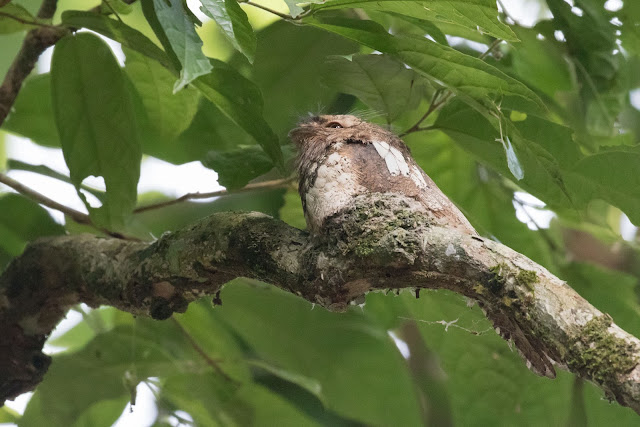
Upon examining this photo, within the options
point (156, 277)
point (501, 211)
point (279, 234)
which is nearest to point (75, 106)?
Result: point (156, 277)

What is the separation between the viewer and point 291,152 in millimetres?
1160

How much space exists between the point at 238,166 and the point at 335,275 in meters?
0.38

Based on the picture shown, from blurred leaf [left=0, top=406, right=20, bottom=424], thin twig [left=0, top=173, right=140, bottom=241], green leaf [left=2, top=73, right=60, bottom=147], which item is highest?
green leaf [left=2, top=73, right=60, bottom=147]

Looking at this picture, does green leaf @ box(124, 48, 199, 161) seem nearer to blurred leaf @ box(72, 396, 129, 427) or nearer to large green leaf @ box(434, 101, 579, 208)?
large green leaf @ box(434, 101, 579, 208)

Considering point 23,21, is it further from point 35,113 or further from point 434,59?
point 434,59

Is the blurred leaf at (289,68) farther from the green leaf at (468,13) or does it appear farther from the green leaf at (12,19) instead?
the green leaf at (468,13)

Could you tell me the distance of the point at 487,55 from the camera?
124 centimetres

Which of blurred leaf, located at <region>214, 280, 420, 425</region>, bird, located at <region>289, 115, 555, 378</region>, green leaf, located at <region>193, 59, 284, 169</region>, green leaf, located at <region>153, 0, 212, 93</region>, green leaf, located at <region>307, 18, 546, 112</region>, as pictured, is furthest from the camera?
blurred leaf, located at <region>214, 280, 420, 425</region>

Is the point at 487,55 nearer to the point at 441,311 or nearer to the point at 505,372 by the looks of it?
the point at 441,311

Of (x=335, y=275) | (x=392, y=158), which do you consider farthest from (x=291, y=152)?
(x=335, y=275)

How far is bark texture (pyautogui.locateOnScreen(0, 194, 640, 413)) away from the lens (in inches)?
26.0

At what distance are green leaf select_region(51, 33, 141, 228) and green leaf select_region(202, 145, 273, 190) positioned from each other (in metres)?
0.13

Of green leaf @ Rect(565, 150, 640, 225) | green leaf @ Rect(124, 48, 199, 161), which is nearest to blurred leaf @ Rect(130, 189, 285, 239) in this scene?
green leaf @ Rect(124, 48, 199, 161)

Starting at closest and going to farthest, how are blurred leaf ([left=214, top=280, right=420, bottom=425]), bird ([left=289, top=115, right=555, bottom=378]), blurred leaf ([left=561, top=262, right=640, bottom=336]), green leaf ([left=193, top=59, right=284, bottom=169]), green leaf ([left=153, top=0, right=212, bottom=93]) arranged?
green leaf ([left=153, top=0, right=212, bottom=93]) < bird ([left=289, top=115, right=555, bottom=378]) < green leaf ([left=193, top=59, right=284, bottom=169]) < blurred leaf ([left=561, top=262, right=640, bottom=336]) < blurred leaf ([left=214, top=280, right=420, bottom=425])
